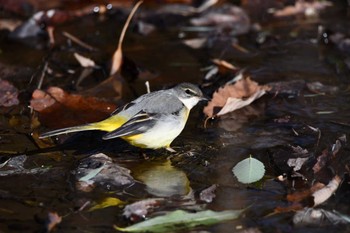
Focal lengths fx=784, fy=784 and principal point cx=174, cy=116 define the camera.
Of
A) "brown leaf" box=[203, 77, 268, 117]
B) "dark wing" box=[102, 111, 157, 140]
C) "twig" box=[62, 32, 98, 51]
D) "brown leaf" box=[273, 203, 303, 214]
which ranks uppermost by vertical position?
"dark wing" box=[102, 111, 157, 140]

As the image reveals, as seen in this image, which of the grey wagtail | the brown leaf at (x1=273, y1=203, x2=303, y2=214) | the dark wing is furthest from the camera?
the grey wagtail

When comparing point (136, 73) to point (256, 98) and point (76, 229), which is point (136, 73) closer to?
point (256, 98)

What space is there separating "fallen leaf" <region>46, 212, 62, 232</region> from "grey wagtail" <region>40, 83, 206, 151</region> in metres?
1.06

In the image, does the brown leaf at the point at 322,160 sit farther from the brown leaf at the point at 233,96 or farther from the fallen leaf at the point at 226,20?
the fallen leaf at the point at 226,20

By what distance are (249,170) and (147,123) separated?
0.89m

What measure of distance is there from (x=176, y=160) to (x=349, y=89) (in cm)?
223

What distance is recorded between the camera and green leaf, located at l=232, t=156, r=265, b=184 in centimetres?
534

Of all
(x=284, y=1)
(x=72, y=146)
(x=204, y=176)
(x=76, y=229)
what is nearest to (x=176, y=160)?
(x=204, y=176)

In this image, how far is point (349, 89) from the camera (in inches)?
285

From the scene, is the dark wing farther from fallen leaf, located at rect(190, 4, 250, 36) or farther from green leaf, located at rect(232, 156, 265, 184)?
fallen leaf, located at rect(190, 4, 250, 36)

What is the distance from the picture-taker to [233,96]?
22.6 feet

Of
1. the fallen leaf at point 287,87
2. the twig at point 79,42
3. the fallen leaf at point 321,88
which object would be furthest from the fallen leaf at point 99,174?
the twig at point 79,42

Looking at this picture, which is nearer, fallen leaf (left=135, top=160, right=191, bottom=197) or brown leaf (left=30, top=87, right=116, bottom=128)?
fallen leaf (left=135, top=160, right=191, bottom=197)

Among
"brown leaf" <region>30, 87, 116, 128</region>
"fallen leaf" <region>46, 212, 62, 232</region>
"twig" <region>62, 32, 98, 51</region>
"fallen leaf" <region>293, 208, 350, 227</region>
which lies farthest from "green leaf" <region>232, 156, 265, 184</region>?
"twig" <region>62, 32, 98, 51</region>
